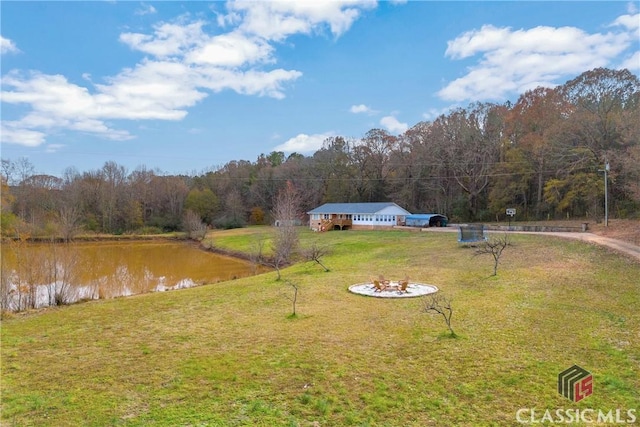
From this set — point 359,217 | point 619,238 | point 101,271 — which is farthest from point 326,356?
point 359,217

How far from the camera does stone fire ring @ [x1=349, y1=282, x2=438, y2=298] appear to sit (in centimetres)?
1167

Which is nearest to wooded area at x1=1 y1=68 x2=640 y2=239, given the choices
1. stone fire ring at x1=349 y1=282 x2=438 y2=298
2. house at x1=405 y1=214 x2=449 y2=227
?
house at x1=405 y1=214 x2=449 y2=227

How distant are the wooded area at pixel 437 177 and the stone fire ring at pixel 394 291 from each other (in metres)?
14.0

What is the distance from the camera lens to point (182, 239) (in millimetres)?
45188

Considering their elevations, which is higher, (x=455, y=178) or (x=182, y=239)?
(x=455, y=178)

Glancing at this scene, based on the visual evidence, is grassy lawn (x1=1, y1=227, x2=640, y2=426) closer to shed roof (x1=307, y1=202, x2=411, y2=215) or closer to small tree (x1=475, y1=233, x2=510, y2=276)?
small tree (x1=475, y1=233, x2=510, y2=276)

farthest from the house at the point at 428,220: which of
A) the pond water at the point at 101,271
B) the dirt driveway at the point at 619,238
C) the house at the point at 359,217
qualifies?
the pond water at the point at 101,271

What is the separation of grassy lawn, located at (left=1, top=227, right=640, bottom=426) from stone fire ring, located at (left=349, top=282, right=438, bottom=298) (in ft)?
1.72

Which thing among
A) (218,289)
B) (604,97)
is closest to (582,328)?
(218,289)

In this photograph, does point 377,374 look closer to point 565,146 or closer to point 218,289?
point 218,289

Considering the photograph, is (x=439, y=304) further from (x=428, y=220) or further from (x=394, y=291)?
(x=428, y=220)

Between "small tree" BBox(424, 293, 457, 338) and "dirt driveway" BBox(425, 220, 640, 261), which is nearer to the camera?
"small tree" BBox(424, 293, 457, 338)

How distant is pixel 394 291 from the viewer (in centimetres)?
1223

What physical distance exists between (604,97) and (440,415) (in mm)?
37564
